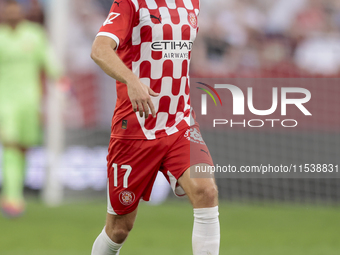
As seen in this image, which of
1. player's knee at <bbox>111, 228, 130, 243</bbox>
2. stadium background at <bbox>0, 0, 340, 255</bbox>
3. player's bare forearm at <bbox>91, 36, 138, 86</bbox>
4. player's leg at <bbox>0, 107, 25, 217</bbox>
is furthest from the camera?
player's leg at <bbox>0, 107, 25, 217</bbox>

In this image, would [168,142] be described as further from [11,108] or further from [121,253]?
[11,108]

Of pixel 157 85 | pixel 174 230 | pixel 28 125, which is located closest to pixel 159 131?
pixel 157 85

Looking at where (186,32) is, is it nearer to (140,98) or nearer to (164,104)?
(164,104)

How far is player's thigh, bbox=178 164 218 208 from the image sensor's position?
341cm

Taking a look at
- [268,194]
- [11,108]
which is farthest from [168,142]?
[268,194]

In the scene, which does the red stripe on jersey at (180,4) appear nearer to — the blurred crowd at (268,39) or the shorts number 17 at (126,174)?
the shorts number 17 at (126,174)

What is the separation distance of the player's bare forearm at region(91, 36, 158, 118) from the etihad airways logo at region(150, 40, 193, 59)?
410 millimetres

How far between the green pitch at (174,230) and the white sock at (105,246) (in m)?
1.66

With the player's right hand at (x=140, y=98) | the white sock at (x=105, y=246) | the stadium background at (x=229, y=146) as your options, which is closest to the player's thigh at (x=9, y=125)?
the stadium background at (x=229, y=146)

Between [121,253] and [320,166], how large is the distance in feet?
16.7

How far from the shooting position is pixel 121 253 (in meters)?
5.47

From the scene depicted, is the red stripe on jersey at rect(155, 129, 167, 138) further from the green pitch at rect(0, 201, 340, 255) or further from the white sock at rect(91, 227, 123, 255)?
the green pitch at rect(0, 201, 340, 255)

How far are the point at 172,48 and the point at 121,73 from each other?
0.67m

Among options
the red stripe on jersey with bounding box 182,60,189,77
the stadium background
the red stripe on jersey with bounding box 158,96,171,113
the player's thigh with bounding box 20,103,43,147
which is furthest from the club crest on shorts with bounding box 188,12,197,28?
the player's thigh with bounding box 20,103,43,147
